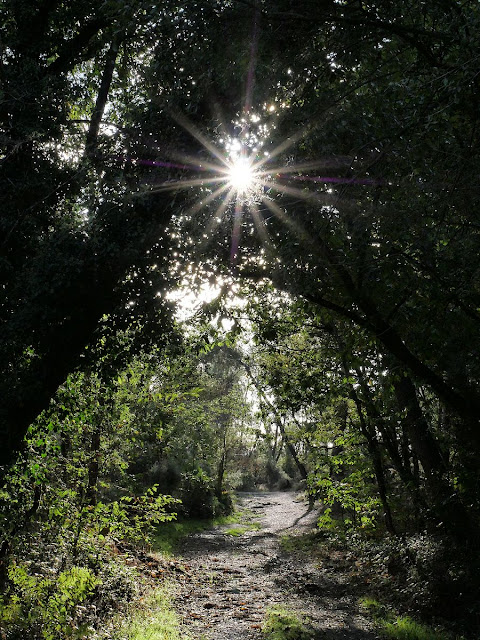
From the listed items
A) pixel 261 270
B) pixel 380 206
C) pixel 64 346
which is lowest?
pixel 64 346

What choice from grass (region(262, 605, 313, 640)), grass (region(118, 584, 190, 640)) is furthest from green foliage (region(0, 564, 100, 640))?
grass (region(262, 605, 313, 640))

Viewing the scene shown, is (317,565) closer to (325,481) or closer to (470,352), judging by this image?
(325,481)

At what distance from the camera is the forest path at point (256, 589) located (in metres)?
7.27

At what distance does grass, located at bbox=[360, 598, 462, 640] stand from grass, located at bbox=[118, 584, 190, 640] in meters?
3.16

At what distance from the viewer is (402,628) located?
266 inches

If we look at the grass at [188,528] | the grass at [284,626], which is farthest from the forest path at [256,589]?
the grass at [188,528]

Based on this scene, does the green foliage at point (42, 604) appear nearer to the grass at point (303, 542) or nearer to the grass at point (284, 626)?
the grass at point (284, 626)

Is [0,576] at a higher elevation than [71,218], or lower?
lower

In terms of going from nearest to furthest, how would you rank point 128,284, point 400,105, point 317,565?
point 400,105
point 128,284
point 317,565

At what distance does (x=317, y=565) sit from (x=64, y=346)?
1039 centimetres

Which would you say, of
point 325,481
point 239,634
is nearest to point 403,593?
point 325,481

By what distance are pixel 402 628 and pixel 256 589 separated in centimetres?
409

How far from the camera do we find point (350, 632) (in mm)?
7043

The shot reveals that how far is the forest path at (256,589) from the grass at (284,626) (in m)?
0.16
